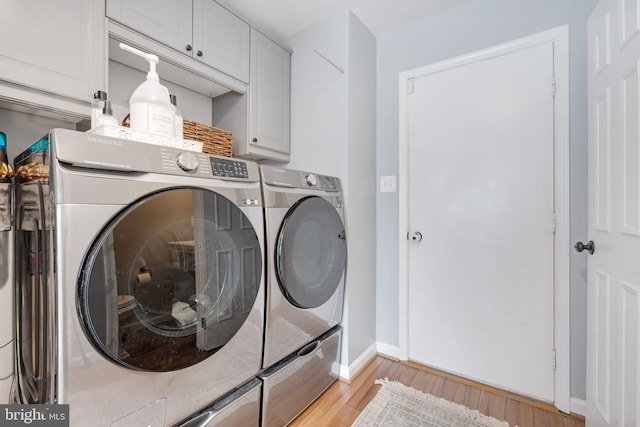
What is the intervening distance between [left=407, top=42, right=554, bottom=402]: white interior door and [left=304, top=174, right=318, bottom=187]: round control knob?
0.81 meters

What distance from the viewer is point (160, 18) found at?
55.0 inches

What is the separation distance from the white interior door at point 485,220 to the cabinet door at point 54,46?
6.01 ft

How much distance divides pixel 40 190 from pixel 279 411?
4.36ft

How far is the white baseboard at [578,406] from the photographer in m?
1.52

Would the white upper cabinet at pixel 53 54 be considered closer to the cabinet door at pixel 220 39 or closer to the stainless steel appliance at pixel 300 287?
the cabinet door at pixel 220 39

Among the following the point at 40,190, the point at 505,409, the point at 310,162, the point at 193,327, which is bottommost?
the point at 505,409

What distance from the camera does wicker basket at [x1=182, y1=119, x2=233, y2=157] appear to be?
153cm

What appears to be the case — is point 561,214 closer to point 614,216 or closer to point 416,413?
point 614,216

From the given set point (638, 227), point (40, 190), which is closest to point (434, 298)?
point (638, 227)

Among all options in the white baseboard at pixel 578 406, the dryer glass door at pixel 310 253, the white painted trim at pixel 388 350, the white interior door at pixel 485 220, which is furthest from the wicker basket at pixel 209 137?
the white baseboard at pixel 578 406

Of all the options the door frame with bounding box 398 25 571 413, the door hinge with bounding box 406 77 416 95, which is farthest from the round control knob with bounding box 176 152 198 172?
the door frame with bounding box 398 25 571 413

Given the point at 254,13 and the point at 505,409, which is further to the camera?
A: the point at 254,13

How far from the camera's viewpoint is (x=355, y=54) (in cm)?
195

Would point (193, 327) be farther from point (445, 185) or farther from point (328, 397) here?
point (445, 185)
